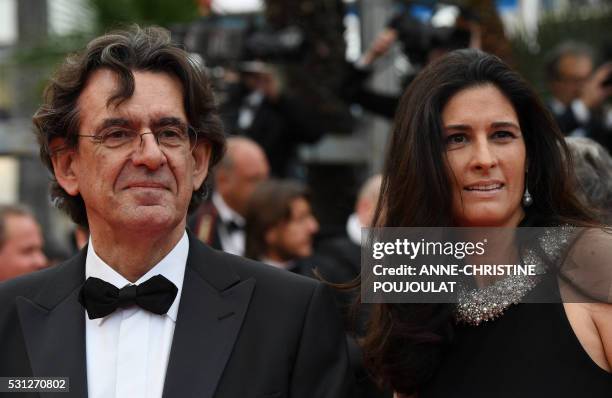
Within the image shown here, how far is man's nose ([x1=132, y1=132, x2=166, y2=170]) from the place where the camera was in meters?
3.07

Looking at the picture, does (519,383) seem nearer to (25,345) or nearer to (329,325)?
(329,325)

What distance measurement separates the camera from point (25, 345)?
10.2ft

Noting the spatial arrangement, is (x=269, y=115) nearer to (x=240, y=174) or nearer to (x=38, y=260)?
(x=240, y=174)

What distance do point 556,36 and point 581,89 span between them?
3.97 metres

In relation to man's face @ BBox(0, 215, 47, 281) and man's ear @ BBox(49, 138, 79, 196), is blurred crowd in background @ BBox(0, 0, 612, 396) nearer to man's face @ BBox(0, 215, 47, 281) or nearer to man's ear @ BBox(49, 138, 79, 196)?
man's face @ BBox(0, 215, 47, 281)

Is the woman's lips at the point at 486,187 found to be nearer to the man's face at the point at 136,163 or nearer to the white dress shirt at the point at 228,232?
the man's face at the point at 136,163

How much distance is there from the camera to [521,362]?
121 inches

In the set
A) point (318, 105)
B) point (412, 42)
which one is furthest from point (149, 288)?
point (318, 105)

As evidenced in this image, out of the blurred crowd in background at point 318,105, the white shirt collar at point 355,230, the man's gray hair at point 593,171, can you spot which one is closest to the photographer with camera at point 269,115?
the blurred crowd in background at point 318,105

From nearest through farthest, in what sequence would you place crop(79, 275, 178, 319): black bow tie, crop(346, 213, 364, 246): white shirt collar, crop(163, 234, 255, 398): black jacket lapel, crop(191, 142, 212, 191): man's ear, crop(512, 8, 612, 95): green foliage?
crop(163, 234, 255, 398): black jacket lapel < crop(79, 275, 178, 319): black bow tie < crop(191, 142, 212, 191): man's ear < crop(346, 213, 364, 246): white shirt collar < crop(512, 8, 612, 95): green foliage

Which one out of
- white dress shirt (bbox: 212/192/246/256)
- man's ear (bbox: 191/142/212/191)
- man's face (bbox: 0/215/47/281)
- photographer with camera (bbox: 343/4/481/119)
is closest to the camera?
man's ear (bbox: 191/142/212/191)

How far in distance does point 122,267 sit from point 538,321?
1.21 meters

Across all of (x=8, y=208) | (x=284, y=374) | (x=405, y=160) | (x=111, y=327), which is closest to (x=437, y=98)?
(x=405, y=160)

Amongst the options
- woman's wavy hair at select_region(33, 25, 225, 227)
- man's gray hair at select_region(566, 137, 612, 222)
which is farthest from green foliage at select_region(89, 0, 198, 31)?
woman's wavy hair at select_region(33, 25, 225, 227)
